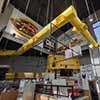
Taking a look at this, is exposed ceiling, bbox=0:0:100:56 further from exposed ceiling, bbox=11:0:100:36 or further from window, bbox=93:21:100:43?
window, bbox=93:21:100:43

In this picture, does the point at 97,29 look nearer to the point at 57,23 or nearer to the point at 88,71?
the point at 88,71

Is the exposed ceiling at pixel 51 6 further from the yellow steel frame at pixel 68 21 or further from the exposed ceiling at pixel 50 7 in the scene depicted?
the yellow steel frame at pixel 68 21

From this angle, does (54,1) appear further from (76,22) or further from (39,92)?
(39,92)

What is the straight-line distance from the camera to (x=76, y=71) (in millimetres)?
6934

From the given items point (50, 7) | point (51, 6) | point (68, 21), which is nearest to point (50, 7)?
point (50, 7)

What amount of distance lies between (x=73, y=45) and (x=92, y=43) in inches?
58.6

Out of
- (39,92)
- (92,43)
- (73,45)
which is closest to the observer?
(39,92)

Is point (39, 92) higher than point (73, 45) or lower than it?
lower

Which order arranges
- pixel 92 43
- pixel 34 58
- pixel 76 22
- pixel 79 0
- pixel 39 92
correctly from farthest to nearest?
pixel 34 58, pixel 79 0, pixel 92 43, pixel 39 92, pixel 76 22

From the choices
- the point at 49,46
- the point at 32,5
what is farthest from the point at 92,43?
the point at 32,5

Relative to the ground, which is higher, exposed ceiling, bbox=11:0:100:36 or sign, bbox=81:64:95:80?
exposed ceiling, bbox=11:0:100:36

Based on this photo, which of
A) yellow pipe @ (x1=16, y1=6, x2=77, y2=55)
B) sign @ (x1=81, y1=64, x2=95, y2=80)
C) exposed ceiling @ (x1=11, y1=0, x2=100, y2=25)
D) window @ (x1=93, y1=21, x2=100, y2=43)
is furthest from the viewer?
window @ (x1=93, y1=21, x2=100, y2=43)

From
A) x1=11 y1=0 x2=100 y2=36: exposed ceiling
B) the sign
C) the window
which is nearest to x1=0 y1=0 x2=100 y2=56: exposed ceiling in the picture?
x1=11 y1=0 x2=100 y2=36: exposed ceiling

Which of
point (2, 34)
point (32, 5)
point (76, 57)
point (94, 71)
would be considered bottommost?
point (94, 71)
